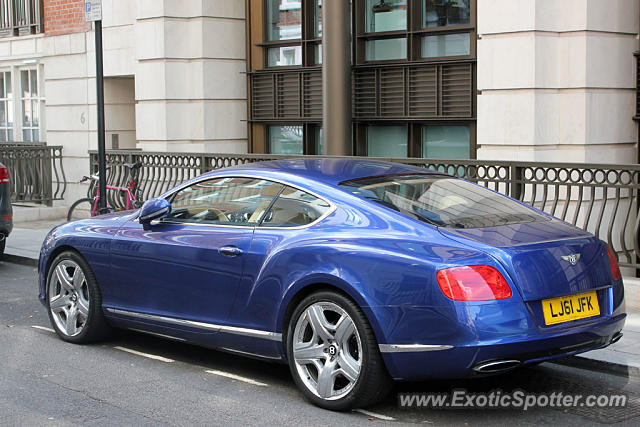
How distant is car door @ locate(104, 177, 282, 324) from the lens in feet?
21.0

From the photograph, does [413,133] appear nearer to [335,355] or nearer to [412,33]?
[412,33]

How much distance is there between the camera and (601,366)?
6.77 m

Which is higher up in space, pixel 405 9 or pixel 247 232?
pixel 405 9

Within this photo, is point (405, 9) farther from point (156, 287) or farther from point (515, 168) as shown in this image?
point (156, 287)

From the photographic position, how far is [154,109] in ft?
53.4

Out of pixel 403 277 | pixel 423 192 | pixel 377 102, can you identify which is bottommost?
pixel 403 277

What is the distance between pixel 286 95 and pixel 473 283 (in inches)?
427

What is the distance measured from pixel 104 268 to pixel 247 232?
5.09 feet

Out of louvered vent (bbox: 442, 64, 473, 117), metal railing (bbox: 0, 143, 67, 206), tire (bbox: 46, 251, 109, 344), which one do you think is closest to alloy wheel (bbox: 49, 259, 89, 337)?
tire (bbox: 46, 251, 109, 344)

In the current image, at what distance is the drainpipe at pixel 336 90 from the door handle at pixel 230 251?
21.6ft

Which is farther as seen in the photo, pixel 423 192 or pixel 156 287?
pixel 156 287

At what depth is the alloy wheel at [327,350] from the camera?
223 inches

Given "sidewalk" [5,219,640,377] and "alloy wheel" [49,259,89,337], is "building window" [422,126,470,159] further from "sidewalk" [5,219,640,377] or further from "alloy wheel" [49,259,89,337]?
"alloy wheel" [49,259,89,337]

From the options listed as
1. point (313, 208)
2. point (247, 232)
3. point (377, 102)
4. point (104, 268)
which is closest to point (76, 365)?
point (104, 268)
